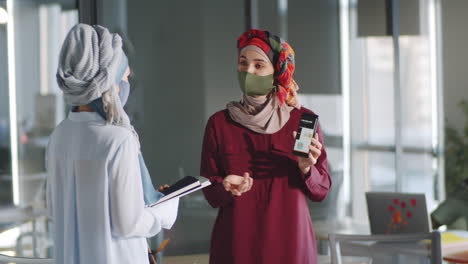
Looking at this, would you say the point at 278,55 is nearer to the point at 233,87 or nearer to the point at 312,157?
the point at 312,157

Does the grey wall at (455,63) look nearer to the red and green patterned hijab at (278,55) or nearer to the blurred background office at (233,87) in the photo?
the blurred background office at (233,87)

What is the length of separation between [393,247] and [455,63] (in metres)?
4.70

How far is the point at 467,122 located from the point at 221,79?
3.02 m

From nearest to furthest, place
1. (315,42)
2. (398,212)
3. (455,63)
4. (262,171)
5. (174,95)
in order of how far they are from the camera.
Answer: (262,171) → (398,212) → (174,95) → (315,42) → (455,63)

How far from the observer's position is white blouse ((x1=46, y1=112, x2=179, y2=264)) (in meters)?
2.11

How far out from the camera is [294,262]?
271 cm

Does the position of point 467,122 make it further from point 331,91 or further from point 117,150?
point 117,150

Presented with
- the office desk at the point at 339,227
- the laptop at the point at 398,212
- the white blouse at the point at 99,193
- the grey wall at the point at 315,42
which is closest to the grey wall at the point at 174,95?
the grey wall at the point at 315,42

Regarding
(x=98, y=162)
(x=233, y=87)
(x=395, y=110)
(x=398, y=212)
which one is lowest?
(x=398, y=212)

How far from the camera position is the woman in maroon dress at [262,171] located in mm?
2693

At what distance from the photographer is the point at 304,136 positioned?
255 cm

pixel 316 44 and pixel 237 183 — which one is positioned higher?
pixel 316 44

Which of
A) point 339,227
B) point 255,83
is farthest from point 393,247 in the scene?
point 339,227

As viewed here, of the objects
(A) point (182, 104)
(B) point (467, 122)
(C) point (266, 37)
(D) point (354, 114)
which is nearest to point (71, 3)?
(A) point (182, 104)
